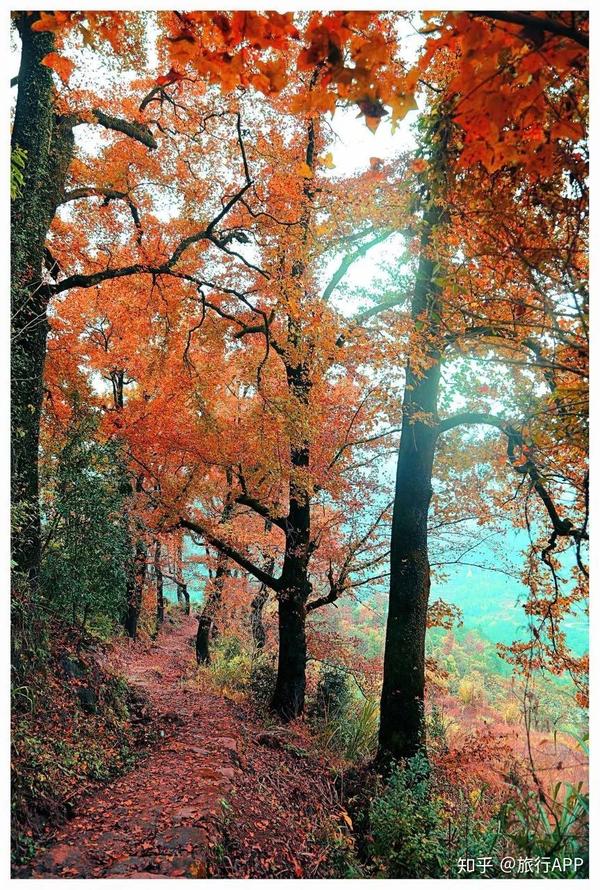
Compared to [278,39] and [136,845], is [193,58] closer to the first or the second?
[278,39]

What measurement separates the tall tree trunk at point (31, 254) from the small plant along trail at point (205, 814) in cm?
223

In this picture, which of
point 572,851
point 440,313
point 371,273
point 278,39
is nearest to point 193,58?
point 278,39

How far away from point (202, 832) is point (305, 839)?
1069 millimetres

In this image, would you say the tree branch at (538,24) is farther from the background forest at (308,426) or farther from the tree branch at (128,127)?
the tree branch at (128,127)

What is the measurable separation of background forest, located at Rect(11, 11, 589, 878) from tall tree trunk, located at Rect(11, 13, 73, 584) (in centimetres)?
4

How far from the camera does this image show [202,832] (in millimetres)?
3301

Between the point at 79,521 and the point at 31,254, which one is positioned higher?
the point at 31,254

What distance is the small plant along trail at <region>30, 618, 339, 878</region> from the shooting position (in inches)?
121

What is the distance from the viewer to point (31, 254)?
5.23 metres

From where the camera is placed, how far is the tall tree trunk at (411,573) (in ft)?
16.2

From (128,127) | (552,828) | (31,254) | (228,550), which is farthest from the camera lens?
(228,550)

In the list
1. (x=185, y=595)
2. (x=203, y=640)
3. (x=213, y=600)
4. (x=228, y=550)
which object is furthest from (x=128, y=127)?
(x=185, y=595)

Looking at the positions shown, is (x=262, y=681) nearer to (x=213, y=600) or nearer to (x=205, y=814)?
(x=213, y=600)

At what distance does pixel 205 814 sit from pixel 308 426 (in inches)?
170
